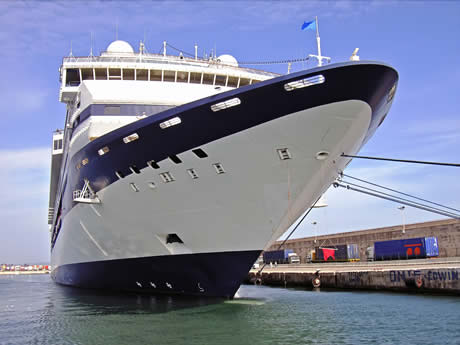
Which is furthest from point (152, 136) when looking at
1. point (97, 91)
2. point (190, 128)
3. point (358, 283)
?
point (358, 283)

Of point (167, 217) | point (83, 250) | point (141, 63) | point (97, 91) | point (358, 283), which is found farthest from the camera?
point (358, 283)

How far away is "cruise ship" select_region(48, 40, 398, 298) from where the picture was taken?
10.6 m

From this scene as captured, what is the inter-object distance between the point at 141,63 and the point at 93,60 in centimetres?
239

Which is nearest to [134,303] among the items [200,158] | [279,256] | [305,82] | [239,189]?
[239,189]

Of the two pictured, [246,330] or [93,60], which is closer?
[246,330]

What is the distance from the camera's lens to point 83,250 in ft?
59.1

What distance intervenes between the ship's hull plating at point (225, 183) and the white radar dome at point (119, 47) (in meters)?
6.10

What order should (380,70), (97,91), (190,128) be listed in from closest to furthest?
(380,70) < (190,128) < (97,91)

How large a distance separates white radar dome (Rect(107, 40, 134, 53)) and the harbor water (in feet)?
34.8

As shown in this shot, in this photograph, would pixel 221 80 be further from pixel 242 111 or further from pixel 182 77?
pixel 242 111

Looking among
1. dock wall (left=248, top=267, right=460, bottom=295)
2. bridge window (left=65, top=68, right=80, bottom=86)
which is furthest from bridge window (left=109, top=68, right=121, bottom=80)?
dock wall (left=248, top=267, right=460, bottom=295)

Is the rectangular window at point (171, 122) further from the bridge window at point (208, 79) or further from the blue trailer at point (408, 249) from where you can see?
the blue trailer at point (408, 249)

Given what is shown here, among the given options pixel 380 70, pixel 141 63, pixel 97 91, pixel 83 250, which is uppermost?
pixel 141 63

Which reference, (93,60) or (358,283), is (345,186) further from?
(93,60)
